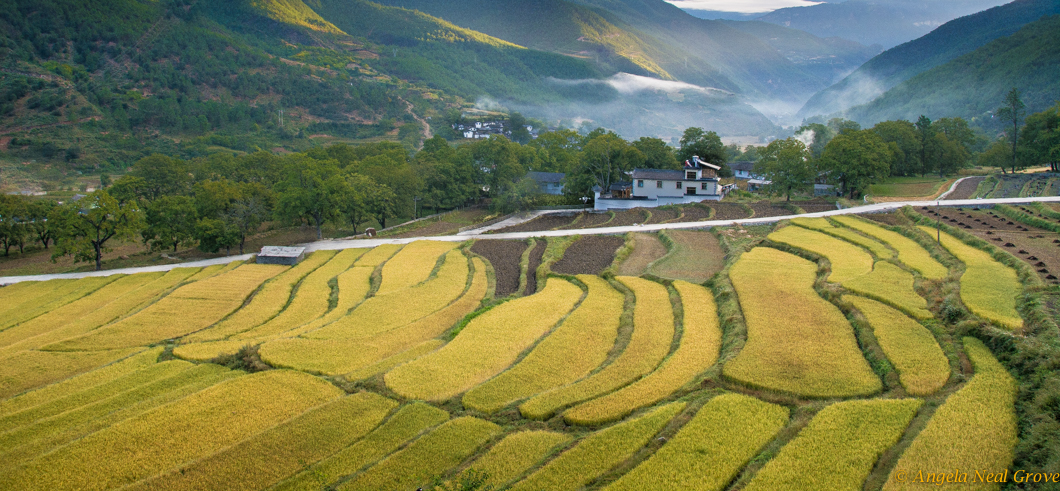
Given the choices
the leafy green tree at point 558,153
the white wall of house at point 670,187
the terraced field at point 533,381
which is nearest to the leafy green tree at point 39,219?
the terraced field at point 533,381

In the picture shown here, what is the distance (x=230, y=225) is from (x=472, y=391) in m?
43.5

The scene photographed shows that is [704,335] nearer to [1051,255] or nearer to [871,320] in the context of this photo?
[871,320]

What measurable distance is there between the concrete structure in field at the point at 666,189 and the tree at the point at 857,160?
13.5 meters

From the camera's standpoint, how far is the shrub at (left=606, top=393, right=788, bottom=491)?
12750 mm

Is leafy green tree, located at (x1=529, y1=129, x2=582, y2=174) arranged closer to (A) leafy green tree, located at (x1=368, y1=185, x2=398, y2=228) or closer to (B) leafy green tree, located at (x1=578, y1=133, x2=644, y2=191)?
(B) leafy green tree, located at (x1=578, y1=133, x2=644, y2=191)

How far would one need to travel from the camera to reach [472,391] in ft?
59.0

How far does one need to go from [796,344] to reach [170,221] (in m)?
55.5

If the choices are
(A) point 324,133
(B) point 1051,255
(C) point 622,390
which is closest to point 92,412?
(C) point 622,390

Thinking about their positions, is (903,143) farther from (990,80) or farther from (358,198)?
(990,80)

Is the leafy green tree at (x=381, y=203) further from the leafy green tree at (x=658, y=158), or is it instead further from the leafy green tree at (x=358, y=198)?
the leafy green tree at (x=658, y=158)

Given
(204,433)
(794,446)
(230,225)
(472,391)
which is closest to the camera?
(794,446)

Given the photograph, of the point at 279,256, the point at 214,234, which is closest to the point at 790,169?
the point at 279,256

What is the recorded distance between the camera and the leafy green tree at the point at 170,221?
50969 millimetres

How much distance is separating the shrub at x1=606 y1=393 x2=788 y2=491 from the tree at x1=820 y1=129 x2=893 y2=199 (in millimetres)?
56291
